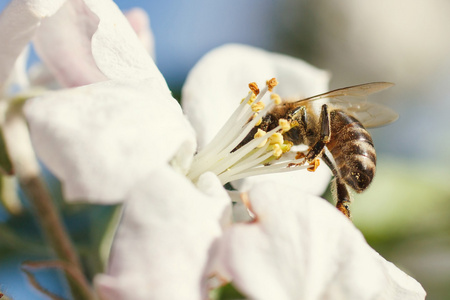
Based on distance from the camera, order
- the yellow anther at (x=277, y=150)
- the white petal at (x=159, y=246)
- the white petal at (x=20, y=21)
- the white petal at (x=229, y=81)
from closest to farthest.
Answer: the white petal at (x=159, y=246)
the white petal at (x=20, y=21)
the yellow anther at (x=277, y=150)
the white petal at (x=229, y=81)

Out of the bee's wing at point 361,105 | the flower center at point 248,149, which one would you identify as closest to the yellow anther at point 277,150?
the flower center at point 248,149

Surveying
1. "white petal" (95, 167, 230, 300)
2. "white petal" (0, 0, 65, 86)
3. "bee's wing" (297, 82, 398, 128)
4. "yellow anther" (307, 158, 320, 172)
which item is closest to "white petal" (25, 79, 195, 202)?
"white petal" (95, 167, 230, 300)

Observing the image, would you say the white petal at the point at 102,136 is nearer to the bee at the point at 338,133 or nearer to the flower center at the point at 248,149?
the flower center at the point at 248,149

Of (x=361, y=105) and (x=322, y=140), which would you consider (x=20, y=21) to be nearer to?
(x=322, y=140)

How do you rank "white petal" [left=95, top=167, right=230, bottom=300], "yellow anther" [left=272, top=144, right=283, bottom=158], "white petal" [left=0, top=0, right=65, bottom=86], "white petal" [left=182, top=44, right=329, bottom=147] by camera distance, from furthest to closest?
"white petal" [left=182, top=44, right=329, bottom=147] < "yellow anther" [left=272, top=144, right=283, bottom=158] < "white petal" [left=0, top=0, right=65, bottom=86] < "white petal" [left=95, top=167, right=230, bottom=300]

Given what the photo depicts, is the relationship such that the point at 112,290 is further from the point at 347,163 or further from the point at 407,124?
the point at 407,124

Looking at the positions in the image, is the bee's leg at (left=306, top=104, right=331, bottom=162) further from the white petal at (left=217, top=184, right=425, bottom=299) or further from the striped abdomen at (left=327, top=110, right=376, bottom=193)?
the white petal at (left=217, top=184, right=425, bottom=299)

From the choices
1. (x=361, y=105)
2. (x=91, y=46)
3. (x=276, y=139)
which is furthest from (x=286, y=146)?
(x=91, y=46)
